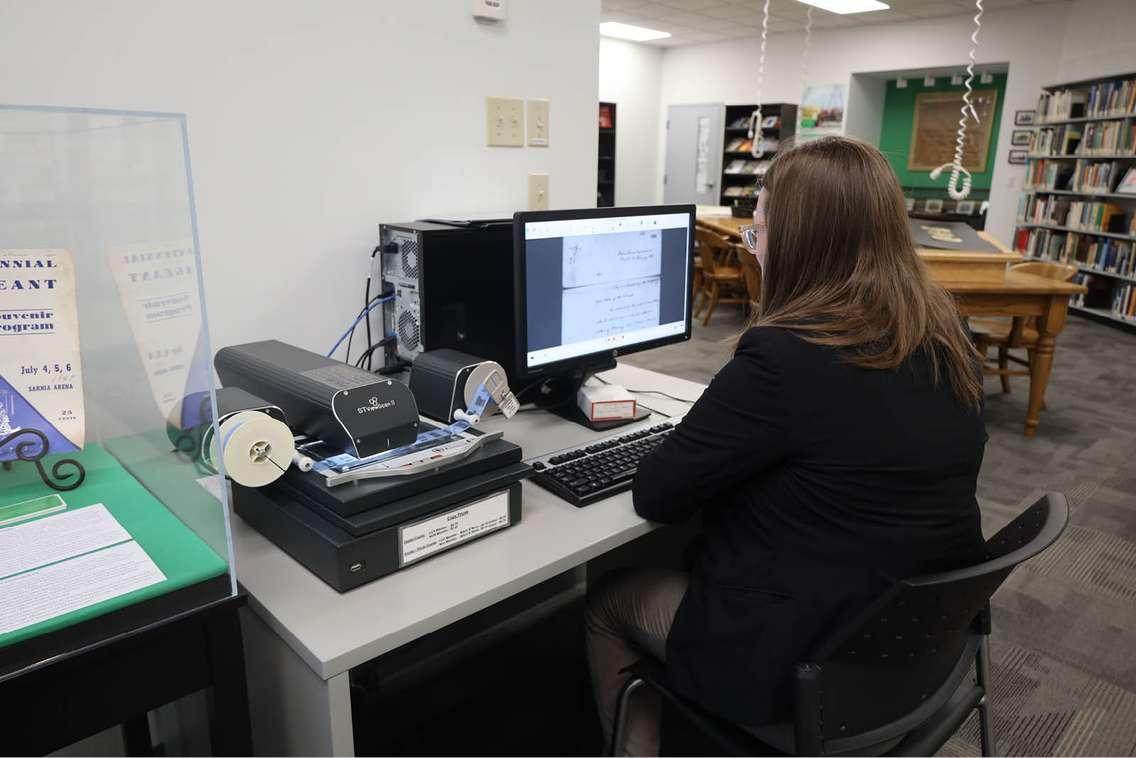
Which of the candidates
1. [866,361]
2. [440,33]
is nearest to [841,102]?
[440,33]

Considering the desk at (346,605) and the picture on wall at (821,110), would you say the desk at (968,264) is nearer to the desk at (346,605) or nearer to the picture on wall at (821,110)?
the desk at (346,605)

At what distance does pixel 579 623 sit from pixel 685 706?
3.23 ft

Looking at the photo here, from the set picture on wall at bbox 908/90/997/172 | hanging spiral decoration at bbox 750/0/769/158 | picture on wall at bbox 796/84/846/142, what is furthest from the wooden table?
picture on wall at bbox 908/90/997/172

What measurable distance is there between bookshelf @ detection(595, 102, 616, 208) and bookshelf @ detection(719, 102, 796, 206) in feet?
4.67

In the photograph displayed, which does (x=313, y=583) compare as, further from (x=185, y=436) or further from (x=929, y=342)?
(x=929, y=342)

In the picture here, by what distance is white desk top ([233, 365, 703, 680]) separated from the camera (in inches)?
35.2

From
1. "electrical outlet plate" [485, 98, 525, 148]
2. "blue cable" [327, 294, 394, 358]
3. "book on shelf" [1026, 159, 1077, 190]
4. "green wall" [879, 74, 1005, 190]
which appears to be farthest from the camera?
"green wall" [879, 74, 1005, 190]

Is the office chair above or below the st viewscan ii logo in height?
below

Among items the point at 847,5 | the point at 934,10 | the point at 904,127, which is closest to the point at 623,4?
the point at 847,5

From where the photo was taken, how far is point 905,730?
3.46 feet

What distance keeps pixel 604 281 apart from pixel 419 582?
0.80m

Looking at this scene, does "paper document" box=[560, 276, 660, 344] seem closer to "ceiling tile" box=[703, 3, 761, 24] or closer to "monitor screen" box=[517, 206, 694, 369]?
"monitor screen" box=[517, 206, 694, 369]

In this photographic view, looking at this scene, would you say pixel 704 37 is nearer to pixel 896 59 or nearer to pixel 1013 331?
pixel 896 59

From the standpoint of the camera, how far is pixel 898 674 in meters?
1.01
